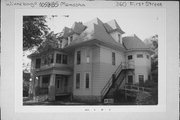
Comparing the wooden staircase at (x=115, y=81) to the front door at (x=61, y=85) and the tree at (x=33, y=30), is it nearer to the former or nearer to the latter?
the front door at (x=61, y=85)

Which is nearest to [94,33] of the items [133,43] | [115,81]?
[133,43]

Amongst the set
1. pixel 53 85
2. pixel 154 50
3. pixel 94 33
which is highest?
pixel 94 33

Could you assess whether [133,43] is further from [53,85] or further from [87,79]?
[53,85]

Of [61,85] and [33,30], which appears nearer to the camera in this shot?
[61,85]

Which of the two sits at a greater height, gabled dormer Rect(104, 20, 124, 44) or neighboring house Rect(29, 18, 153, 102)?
gabled dormer Rect(104, 20, 124, 44)

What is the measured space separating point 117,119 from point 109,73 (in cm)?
54

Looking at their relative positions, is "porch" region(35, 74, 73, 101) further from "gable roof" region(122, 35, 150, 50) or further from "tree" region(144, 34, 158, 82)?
"tree" region(144, 34, 158, 82)

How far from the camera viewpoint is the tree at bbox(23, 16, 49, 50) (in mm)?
2504

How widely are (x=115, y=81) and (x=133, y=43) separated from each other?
499 mm

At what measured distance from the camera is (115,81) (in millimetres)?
2504

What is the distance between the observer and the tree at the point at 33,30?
250 cm

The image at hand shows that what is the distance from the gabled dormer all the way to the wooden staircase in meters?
0.32

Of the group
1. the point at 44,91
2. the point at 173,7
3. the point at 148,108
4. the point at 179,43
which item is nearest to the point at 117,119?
the point at 148,108

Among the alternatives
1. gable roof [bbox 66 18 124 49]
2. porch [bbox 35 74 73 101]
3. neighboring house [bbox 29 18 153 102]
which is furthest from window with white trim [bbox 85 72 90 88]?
gable roof [bbox 66 18 124 49]
